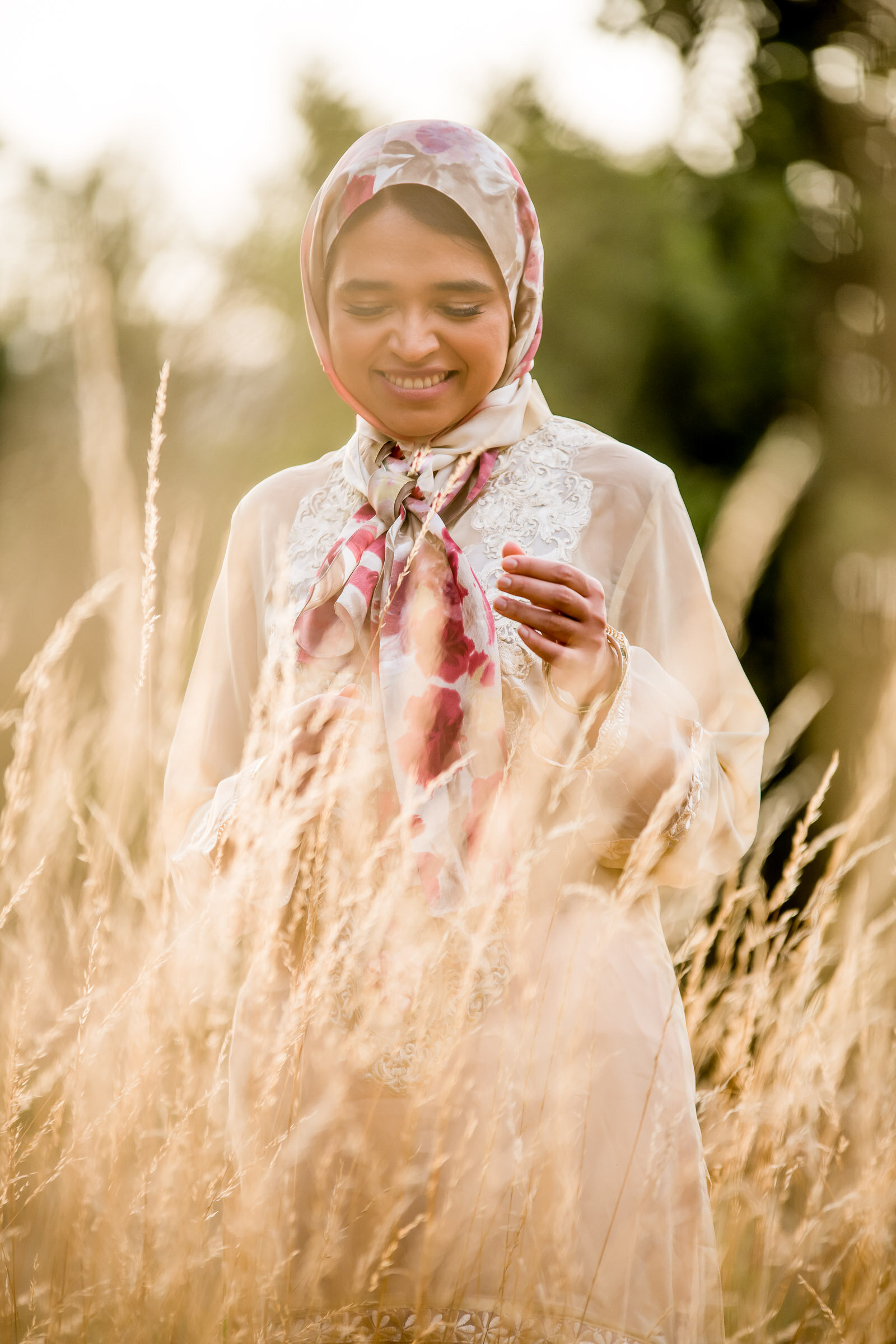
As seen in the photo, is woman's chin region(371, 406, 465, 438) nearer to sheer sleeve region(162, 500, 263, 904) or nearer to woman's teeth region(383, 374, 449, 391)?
woman's teeth region(383, 374, 449, 391)

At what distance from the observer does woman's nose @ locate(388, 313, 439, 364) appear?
4.79ft

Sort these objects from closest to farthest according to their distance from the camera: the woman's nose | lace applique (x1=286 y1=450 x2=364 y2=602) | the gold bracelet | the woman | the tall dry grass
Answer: the tall dry grass → the woman → the gold bracelet → the woman's nose → lace applique (x1=286 y1=450 x2=364 y2=602)

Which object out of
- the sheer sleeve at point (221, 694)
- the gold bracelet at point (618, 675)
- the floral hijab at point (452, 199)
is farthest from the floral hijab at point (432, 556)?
the sheer sleeve at point (221, 694)

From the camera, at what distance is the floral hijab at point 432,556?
1.36 metres

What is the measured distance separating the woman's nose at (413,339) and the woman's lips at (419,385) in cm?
4

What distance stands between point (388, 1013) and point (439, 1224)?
0.25 metres

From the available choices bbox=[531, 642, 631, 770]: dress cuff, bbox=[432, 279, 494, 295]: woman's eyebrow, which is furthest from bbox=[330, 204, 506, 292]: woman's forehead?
bbox=[531, 642, 631, 770]: dress cuff

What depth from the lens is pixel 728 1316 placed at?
194 cm

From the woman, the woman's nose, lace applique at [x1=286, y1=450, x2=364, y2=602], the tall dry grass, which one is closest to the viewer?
the tall dry grass

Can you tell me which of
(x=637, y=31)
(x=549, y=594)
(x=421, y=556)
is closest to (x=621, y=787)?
(x=549, y=594)

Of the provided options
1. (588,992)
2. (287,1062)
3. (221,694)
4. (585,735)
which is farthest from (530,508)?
(287,1062)

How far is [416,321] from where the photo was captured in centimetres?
147

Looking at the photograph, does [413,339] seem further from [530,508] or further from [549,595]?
[549,595]

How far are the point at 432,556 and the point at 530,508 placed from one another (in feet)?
0.66
